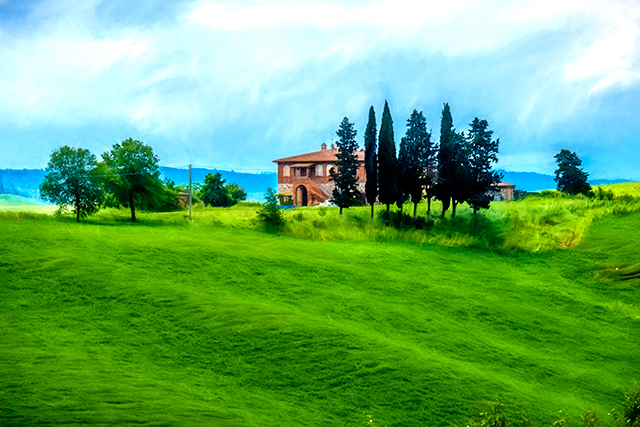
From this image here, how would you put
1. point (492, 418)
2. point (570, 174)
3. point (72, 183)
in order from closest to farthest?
point (492, 418) < point (72, 183) < point (570, 174)

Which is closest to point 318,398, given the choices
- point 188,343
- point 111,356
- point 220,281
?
point 188,343

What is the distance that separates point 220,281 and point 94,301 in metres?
3.37

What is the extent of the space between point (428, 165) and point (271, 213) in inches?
332

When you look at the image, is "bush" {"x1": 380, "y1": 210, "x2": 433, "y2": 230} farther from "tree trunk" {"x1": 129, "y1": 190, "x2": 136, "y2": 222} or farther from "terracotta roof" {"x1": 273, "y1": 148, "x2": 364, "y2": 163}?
"terracotta roof" {"x1": 273, "y1": 148, "x2": 364, "y2": 163}

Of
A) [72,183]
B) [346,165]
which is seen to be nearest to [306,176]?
[346,165]

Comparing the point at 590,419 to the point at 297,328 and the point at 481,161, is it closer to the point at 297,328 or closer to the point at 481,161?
the point at 297,328

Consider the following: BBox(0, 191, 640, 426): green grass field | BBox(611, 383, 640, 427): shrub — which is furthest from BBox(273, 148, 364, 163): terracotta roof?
BBox(611, 383, 640, 427): shrub

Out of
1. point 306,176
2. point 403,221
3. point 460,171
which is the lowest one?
point 403,221

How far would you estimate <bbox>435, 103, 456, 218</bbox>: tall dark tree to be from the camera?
24641mm

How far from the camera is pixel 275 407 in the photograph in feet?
28.0

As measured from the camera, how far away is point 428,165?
25.4m

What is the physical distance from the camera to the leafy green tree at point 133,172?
2394cm

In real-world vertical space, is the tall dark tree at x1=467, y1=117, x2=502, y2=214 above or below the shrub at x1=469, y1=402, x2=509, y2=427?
above

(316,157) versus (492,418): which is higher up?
Answer: (316,157)
